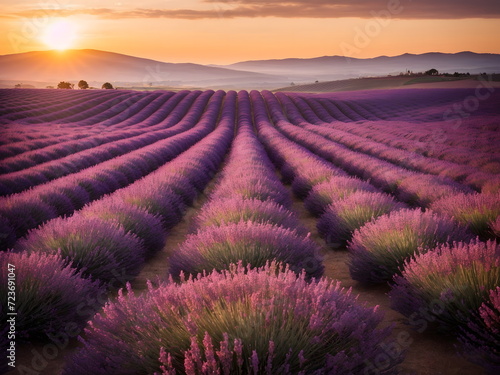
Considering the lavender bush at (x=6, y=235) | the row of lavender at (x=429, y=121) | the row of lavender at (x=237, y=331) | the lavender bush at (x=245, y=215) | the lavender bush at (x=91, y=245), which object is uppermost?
the row of lavender at (x=429, y=121)

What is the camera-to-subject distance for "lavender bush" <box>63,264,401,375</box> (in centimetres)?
173

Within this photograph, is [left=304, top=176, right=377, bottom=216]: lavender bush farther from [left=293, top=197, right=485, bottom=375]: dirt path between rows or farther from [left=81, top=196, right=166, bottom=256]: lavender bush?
[left=81, top=196, right=166, bottom=256]: lavender bush

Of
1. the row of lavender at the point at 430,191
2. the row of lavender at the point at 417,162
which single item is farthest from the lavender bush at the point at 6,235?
the row of lavender at the point at 417,162

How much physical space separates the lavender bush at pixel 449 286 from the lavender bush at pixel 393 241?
555 mm

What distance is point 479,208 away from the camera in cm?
484

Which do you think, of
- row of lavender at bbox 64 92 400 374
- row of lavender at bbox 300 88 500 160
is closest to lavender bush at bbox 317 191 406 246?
row of lavender at bbox 64 92 400 374

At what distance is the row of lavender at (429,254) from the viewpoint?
2.51 m

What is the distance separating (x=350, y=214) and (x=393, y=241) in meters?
1.35

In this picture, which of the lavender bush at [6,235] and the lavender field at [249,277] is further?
the lavender bush at [6,235]

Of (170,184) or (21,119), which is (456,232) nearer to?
(170,184)

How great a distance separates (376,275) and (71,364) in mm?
2710

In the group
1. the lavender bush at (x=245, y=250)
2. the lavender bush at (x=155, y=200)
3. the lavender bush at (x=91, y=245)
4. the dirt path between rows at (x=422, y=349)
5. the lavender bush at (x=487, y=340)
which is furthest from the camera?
the lavender bush at (x=155, y=200)

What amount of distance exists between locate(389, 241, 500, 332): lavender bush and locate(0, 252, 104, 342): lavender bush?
2.46m

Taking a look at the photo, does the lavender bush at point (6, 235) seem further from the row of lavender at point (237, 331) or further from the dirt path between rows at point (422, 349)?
the dirt path between rows at point (422, 349)
